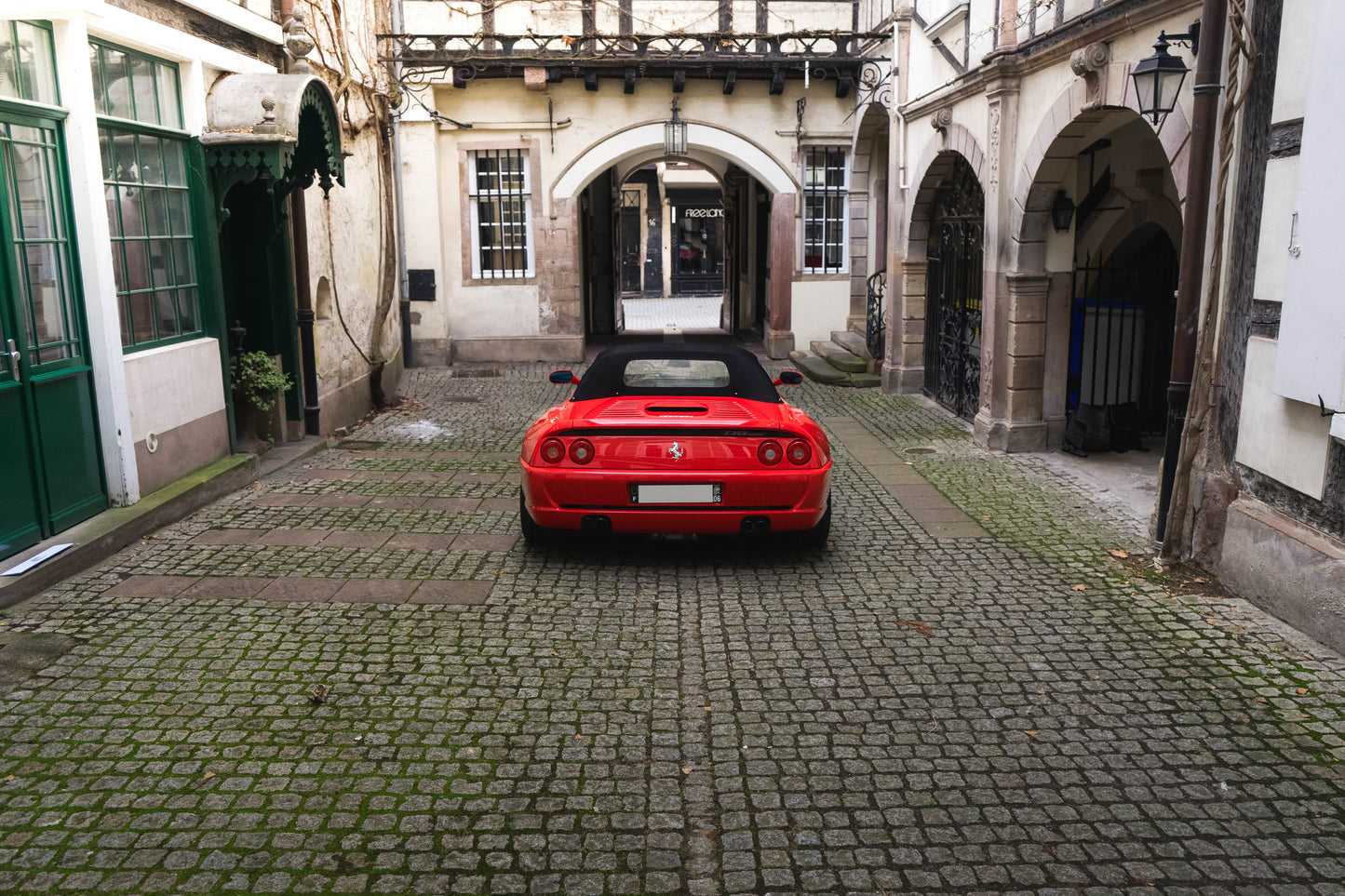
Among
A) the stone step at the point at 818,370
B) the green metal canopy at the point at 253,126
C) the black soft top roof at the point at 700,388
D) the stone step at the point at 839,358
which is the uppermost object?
the green metal canopy at the point at 253,126

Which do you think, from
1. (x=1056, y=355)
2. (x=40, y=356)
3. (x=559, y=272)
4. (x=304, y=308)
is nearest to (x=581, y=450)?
Answer: (x=40, y=356)

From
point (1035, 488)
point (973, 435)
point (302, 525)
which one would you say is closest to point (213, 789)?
point (302, 525)

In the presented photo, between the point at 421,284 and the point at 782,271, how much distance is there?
6018 millimetres

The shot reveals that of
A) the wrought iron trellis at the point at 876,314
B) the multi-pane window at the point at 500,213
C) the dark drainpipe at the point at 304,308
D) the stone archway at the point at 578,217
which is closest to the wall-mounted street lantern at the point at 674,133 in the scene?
the stone archway at the point at 578,217

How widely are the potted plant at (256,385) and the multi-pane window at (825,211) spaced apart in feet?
35.2

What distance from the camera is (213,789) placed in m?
3.95

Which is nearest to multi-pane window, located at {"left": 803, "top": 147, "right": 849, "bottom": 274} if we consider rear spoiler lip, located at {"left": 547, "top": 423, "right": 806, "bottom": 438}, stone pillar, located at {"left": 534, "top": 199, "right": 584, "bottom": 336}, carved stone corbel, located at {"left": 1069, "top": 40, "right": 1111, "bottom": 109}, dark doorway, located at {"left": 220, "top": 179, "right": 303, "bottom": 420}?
stone pillar, located at {"left": 534, "top": 199, "right": 584, "bottom": 336}

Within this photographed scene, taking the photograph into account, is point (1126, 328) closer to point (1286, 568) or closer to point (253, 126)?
point (1286, 568)

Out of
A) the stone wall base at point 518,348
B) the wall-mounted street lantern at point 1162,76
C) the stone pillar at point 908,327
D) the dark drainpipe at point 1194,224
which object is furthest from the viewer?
the stone wall base at point 518,348

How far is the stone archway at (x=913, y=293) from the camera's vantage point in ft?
44.3

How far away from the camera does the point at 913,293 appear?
14.3 metres

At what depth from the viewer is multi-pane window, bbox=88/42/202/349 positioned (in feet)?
24.7

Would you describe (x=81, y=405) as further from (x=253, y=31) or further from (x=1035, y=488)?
(x=1035, y=488)

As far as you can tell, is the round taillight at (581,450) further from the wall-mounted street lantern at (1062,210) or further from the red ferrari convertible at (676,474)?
the wall-mounted street lantern at (1062,210)
